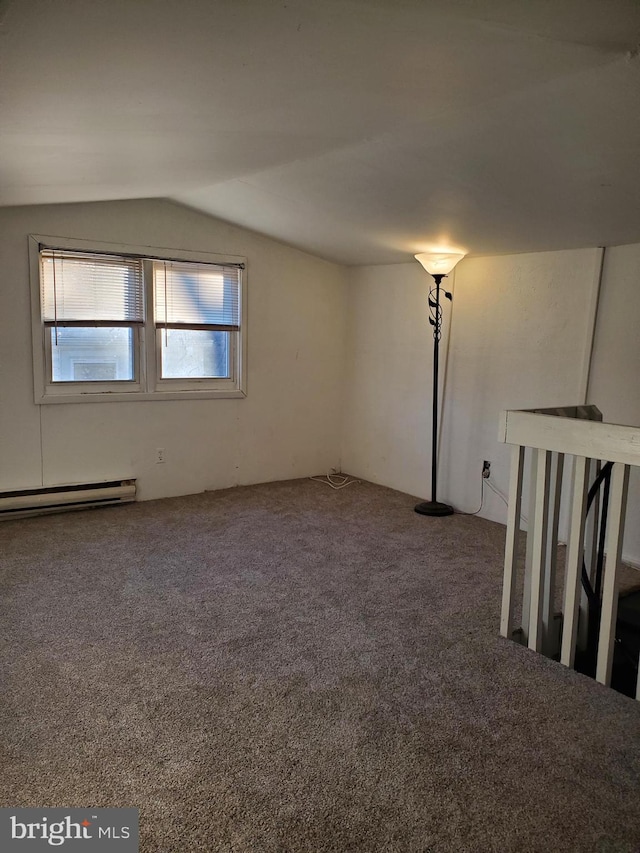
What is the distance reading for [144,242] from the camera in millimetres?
4164

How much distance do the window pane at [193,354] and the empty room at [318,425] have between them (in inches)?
1.0

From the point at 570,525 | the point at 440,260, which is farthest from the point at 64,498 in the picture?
the point at 570,525

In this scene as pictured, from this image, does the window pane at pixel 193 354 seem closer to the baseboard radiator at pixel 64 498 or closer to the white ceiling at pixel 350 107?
the baseboard radiator at pixel 64 498

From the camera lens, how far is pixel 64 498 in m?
3.97

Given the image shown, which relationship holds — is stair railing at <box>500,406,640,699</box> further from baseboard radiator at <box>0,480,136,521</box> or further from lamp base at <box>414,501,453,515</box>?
baseboard radiator at <box>0,480,136,521</box>

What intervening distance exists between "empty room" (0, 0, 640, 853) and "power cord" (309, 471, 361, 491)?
59 millimetres

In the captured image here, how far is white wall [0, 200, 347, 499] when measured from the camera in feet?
12.5

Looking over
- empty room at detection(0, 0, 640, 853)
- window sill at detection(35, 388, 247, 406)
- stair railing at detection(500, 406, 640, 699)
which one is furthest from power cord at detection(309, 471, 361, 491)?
Answer: stair railing at detection(500, 406, 640, 699)

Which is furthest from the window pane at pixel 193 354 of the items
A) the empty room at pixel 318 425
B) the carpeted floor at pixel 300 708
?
the carpeted floor at pixel 300 708

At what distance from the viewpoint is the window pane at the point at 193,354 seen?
173 inches

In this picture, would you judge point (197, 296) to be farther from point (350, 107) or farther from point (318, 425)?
point (350, 107)

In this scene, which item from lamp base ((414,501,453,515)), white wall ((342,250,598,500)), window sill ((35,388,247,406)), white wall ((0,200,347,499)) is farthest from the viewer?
lamp base ((414,501,453,515))

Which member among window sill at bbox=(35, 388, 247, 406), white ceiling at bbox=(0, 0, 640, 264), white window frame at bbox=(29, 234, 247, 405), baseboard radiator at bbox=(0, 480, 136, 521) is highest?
white ceiling at bbox=(0, 0, 640, 264)

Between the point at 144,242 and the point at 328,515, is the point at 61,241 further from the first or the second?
the point at 328,515
